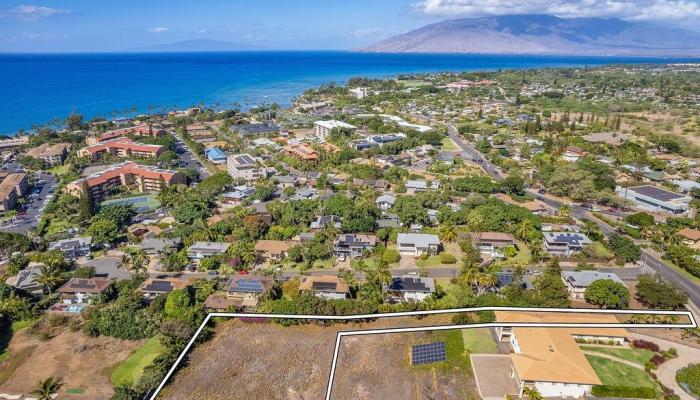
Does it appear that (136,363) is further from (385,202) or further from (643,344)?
(385,202)

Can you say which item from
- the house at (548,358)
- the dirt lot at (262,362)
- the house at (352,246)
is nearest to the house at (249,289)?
the house at (352,246)

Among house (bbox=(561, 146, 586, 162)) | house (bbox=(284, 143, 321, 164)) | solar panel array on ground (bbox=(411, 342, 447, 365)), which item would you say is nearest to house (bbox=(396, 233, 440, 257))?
solar panel array on ground (bbox=(411, 342, 447, 365))

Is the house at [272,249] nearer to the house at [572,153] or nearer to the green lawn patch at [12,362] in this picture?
the green lawn patch at [12,362]

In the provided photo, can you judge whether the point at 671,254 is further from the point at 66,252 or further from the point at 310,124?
the point at 310,124

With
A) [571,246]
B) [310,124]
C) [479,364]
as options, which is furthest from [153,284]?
[310,124]

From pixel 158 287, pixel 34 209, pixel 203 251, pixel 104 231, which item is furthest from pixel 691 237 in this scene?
pixel 34 209

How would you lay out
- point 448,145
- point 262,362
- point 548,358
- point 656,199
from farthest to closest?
point 448,145
point 656,199
point 262,362
point 548,358
